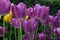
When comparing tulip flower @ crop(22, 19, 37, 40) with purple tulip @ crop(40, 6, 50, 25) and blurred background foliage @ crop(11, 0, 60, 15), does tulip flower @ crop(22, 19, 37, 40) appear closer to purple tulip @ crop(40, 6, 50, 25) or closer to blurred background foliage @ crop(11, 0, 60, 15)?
purple tulip @ crop(40, 6, 50, 25)

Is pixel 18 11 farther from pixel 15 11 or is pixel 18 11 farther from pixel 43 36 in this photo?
pixel 43 36

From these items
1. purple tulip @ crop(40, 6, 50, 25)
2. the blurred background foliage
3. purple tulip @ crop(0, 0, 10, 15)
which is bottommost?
the blurred background foliage

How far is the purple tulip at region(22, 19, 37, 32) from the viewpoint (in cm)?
121

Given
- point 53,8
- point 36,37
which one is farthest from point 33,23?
point 53,8

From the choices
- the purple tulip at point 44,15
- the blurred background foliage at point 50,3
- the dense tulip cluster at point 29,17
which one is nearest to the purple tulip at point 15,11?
the dense tulip cluster at point 29,17

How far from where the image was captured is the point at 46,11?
1.29 meters

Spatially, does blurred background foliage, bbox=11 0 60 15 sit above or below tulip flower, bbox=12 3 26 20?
below

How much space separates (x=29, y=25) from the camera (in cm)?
123

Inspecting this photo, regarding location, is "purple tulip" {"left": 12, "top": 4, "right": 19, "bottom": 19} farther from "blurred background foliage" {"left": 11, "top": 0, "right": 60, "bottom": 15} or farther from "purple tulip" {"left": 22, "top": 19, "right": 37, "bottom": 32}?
"blurred background foliage" {"left": 11, "top": 0, "right": 60, "bottom": 15}

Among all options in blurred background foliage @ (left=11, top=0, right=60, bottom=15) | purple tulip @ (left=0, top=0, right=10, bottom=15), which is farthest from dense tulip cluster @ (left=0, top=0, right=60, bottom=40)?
blurred background foliage @ (left=11, top=0, right=60, bottom=15)

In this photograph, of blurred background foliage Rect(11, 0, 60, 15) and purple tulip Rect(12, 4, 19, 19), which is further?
blurred background foliage Rect(11, 0, 60, 15)

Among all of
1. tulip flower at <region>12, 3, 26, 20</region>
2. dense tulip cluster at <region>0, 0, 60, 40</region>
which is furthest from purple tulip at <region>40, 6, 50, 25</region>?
tulip flower at <region>12, 3, 26, 20</region>

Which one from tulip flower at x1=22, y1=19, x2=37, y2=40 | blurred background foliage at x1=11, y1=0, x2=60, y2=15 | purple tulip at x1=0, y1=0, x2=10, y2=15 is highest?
purple tulip at x1=0, y1=0, x2=10, y2=15

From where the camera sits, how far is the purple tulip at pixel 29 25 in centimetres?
121
